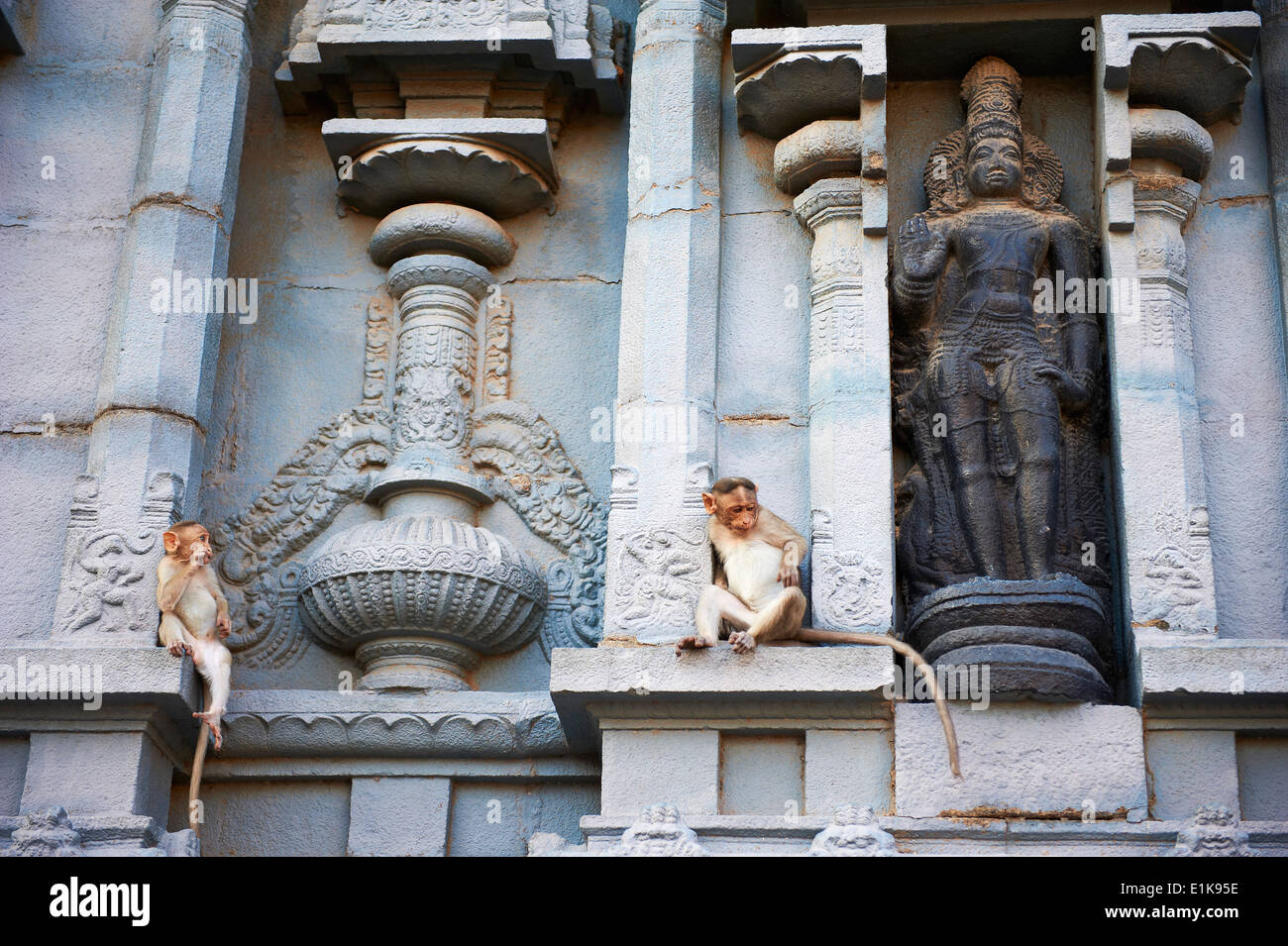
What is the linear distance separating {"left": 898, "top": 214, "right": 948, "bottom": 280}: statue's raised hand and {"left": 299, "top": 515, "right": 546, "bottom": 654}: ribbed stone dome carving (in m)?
2.43

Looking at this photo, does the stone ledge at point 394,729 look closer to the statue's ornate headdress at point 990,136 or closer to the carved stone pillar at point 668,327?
the carved stone pillar at point 668,327

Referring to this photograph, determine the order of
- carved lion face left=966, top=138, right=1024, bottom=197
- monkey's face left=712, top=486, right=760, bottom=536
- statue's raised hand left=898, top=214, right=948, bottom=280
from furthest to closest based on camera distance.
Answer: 1. carved lion face left=966, top=138, right=1024, bottom=197
2. statue's raised hand left=898, top=214, right=948, bottom=280
3. monkey's face left=712, top=486, right=760, bottom=536

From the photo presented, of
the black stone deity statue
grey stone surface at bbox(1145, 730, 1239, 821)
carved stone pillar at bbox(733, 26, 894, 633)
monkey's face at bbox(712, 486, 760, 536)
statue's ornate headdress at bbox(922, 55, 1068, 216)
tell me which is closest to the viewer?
grey stone surface at bbox(1145, 730, 1239, 821)

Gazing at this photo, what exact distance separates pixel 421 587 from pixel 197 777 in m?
1.43

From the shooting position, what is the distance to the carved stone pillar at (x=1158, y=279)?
962 centimetres

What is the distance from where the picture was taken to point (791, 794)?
930 centimetres

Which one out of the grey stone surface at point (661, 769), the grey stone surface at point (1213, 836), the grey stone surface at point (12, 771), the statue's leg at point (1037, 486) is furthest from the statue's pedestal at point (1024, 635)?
the grey stone surface at point (12, 771)

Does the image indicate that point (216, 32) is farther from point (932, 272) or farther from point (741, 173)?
point (932, 272)

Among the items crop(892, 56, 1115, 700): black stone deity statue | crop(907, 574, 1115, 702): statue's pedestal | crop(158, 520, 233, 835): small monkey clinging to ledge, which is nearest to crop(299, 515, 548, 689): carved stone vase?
crop(158, 520, 233, 835): small monkey clinging to ledge

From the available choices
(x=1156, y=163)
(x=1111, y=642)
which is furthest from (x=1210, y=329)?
(x=1111, y=642)

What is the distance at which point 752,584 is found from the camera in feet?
31.4

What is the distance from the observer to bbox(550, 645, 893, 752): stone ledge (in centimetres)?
921

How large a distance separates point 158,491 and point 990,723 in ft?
13.3

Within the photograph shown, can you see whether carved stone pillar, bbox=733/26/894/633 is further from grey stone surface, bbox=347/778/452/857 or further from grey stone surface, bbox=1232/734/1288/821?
grey stone surface, bbox=347/778/452/857
